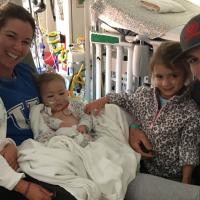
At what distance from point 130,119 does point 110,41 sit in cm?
75

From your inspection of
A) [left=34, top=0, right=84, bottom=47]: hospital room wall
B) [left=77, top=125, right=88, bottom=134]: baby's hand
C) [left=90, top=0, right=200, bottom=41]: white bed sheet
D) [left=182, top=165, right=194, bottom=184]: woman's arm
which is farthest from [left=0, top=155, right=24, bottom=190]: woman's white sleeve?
[left=34, top=0, right=84, bottom=47]: hospital room wall

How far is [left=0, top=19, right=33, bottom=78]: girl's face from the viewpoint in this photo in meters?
1.31

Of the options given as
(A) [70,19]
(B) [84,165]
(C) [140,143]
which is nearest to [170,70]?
(C) [140,143]

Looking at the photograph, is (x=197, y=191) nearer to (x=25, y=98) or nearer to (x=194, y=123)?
(x=194, y=123)

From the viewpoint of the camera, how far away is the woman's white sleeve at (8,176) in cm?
106

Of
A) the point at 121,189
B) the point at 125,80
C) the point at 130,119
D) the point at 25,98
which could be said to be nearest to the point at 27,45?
the point at 25,98

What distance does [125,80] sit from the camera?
7.63 ft

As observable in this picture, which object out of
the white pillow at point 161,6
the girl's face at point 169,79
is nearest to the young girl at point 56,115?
the girl's face at point 169,79

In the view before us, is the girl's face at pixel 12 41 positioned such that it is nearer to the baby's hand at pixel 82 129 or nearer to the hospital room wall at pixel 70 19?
the baby's hand at pixel 82 129

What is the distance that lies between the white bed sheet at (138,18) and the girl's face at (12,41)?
78 centimetres

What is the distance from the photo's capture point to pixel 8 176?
107 cm

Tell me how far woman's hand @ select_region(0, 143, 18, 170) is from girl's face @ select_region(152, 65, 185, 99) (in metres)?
0.65

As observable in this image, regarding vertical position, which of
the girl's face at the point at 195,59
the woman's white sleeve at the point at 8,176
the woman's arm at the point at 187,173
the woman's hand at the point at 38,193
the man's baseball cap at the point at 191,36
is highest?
the man's baseball cap at the point at 191,36

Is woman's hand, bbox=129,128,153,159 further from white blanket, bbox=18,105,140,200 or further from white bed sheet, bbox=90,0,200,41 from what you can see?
white bed sheet, bbox=90,0,200,41
